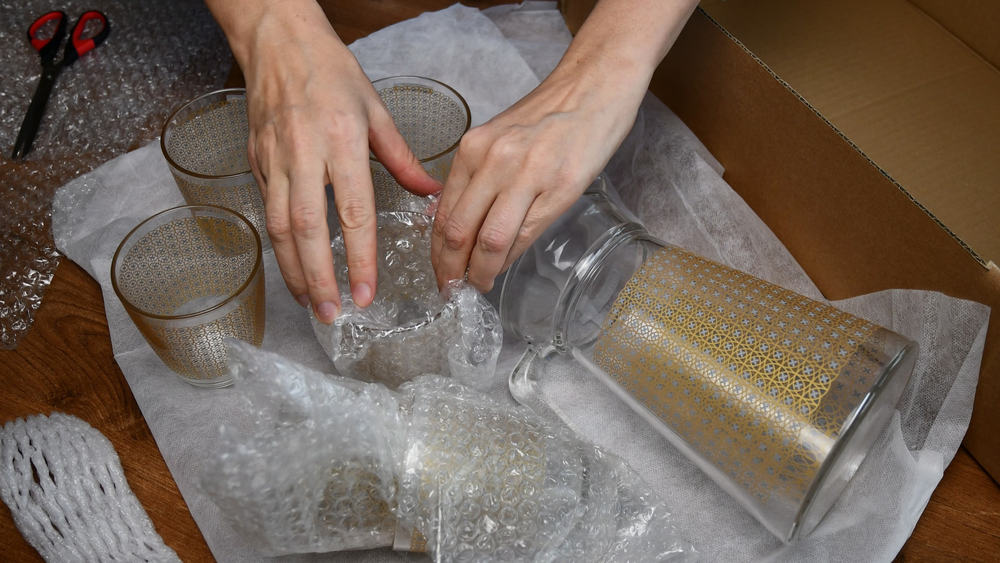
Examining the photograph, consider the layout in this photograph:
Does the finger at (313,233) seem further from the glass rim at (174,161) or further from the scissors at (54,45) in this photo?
the scissors at (54,45)

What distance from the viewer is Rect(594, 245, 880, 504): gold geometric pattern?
0.44 meters

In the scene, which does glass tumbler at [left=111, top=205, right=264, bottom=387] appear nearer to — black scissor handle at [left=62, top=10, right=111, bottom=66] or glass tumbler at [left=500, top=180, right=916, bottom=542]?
glass tumbler at [left=500, top=180, right=916, bottom=542]

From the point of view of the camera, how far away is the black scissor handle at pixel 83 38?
Answer: 75 cm

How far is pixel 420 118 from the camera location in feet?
2.07

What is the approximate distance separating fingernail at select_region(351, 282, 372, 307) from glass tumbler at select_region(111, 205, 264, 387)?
0.07 meters

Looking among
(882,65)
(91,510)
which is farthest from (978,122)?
(91,510)

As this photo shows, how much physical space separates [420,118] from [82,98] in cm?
33

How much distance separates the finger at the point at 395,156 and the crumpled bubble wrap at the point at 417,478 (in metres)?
0.13

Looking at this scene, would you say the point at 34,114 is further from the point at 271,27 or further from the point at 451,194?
the point at 451,194

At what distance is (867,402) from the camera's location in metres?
0.43

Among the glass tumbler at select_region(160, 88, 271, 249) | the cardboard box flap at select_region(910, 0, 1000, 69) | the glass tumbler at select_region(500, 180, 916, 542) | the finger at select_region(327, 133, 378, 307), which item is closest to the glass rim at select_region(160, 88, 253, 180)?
the glass tumbler at select_region(160, 88, 271, 249)

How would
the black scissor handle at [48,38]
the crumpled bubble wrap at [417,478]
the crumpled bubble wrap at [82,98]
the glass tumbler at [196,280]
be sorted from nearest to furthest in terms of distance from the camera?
1. the crumpled bubble wrap at [417,478]
2. the glass tumbler at [196,280]
3. the crumpled bubble wrap at [82,98]
4. the black scissor handle at [48,38]

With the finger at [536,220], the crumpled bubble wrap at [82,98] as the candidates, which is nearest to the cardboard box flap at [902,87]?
the finger at [536,220]

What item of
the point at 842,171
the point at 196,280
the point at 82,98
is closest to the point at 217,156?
the point at 196,280
